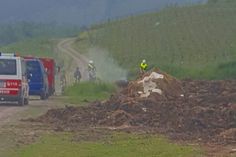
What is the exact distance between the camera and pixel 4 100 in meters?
39.8

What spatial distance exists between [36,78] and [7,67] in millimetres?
8246

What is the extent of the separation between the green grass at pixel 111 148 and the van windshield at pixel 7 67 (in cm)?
1365

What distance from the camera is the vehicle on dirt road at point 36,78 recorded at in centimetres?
4672

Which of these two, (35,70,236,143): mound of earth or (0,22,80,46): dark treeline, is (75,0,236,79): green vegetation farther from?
(0,22,80,46): dark treeline

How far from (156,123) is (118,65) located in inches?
2125

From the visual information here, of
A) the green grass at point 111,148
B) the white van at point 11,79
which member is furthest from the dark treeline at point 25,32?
the green grass at point 111,148

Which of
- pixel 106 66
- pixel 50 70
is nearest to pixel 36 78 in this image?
pixel 50 70

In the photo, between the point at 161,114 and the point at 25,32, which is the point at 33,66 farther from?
the point at 25,32

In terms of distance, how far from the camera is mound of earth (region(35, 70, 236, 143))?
88.7 feet

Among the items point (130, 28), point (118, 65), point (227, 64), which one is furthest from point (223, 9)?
point (227, 64)

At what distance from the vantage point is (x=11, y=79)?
127 ft

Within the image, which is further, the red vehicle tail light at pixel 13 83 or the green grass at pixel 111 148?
the red vehicle tail light at pixel 13 83

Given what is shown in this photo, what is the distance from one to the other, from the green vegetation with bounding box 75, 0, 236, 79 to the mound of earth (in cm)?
2348

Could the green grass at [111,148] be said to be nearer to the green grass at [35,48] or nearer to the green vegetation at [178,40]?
the green vegetation at [178,40]
